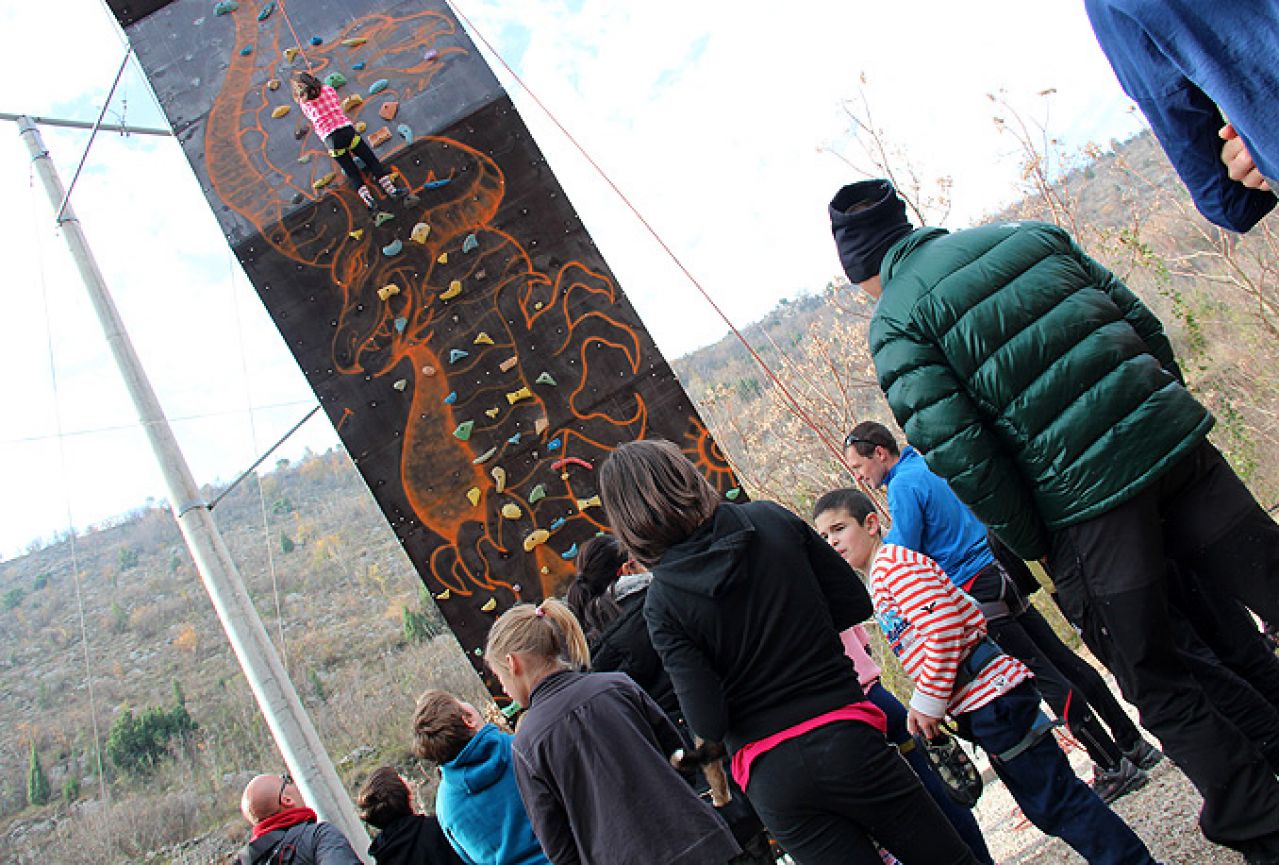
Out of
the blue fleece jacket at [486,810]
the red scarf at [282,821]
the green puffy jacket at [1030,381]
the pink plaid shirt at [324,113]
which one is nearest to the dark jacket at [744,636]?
the green puffy jacket at [1030,381]

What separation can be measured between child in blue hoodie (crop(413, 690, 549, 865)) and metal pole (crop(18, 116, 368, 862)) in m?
3.52

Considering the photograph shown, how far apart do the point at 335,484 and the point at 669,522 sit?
6804cm

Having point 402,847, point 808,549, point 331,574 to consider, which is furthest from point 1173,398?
point 331,574

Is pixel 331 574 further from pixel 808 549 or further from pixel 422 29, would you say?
pixel 808 549

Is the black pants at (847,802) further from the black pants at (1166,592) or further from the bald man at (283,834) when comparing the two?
the bald man at (283,834)

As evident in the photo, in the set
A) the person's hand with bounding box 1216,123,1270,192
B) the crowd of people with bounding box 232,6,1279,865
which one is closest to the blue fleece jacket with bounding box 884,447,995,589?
the crowd of people with bounding box 232,6,1279,865

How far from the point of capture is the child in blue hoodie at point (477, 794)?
136 inches

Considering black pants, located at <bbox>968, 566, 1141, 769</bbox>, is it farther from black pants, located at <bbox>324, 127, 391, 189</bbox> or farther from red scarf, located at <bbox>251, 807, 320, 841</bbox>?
black pants, located at <bbox>324, 127, 391, 189</bbox>

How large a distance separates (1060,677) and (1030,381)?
167cm

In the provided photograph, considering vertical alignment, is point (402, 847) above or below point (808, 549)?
below

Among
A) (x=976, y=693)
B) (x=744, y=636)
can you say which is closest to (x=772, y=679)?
(x=744, y=636)

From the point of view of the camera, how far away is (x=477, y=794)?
3463mm

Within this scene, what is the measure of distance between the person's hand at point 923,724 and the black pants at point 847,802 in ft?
1.09

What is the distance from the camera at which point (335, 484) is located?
6706cm
